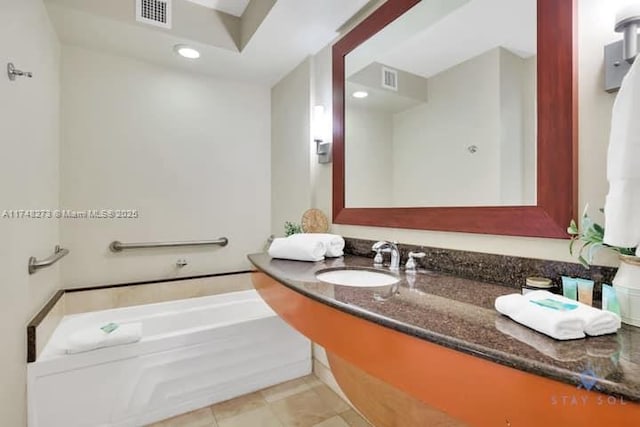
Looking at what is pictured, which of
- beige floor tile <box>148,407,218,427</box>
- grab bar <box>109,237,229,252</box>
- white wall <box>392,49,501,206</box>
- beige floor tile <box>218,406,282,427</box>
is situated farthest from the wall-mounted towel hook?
beige floor tile <box>218,406,282,427</box>

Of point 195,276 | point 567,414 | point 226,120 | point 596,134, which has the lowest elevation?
point 195,276

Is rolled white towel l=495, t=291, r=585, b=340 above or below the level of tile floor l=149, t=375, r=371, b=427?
above

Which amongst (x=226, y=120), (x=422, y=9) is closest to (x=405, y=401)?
(x=422, y=9)

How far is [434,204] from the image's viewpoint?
1381 mm

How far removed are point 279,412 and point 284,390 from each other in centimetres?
21

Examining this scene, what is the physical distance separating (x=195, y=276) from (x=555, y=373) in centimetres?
239

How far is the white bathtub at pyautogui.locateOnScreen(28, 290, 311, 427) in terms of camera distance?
147cm

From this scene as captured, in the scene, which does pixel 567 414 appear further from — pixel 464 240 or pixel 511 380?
pixel 464 240

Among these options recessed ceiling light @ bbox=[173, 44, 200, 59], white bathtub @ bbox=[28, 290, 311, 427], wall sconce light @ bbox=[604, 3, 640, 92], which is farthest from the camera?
recessed ceiling light @ bbox=[173, 44, 200, 59]

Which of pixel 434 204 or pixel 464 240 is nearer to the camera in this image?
pixel 464 240

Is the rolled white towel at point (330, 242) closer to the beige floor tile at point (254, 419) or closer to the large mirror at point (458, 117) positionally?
the large mirror at point (458, 117)

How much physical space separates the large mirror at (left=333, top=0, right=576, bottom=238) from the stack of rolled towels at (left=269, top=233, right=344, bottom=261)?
9.0 inches

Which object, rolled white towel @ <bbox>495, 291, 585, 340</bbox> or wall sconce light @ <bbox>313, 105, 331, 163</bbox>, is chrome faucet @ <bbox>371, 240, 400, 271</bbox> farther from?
wall sconce light @ <bbox>313, 105, 331, 163</bbox>

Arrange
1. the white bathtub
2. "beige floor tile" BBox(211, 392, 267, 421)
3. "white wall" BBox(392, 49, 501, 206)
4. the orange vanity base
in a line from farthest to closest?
"beige floor tile" BBox(211, 392, 267, 421)
the white bathtub
"white wall" BBox(392, 49, 501, 206)
the orange vanity base
